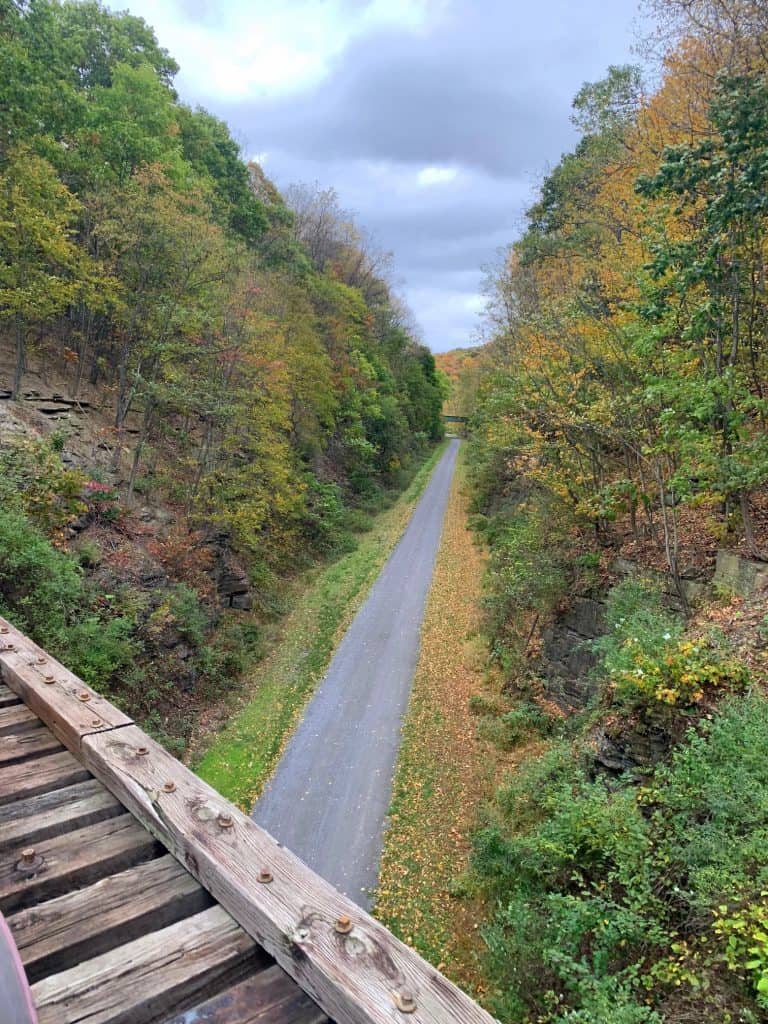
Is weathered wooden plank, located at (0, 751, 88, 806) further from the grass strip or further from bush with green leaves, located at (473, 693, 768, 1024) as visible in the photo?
the grass strip

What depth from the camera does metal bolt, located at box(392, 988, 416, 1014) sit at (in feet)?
5.16

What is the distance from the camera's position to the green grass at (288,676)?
1180cm

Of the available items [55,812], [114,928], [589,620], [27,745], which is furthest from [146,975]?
[589,620]

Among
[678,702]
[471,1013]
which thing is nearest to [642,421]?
[678,702]

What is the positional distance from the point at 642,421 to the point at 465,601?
10645 mm

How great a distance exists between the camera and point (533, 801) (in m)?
8.41

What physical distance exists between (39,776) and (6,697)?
0.99 metres

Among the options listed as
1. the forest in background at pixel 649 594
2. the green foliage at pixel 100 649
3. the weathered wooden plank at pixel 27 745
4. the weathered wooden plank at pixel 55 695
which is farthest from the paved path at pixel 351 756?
the weathered wooden plank at pixel 27 745

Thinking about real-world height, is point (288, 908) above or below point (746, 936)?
above

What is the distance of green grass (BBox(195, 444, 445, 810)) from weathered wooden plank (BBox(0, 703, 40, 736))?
852 cm

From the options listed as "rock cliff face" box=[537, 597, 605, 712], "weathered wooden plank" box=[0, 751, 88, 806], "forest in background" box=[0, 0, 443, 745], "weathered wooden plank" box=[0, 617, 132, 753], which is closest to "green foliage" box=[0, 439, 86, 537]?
"forest in background" box=[0, 0, 443, 745]

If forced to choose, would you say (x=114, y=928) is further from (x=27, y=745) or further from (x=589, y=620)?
(x=589, y=620)

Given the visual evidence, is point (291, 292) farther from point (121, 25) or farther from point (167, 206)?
point (121, 25)

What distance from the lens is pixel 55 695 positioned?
3.20 metres
